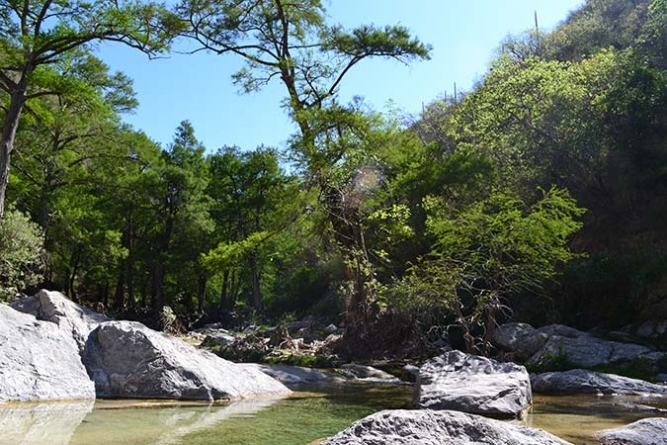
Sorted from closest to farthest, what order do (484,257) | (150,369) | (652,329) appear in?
(150,369)
(484,257)
(652,329)

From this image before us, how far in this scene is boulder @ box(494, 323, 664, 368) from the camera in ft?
40.3

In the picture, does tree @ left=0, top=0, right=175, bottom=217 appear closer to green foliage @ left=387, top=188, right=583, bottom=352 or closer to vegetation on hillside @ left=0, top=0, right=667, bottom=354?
vegetation on hillside @ left=0, top=0, right=667, bottom=354

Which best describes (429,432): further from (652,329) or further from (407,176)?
(407,176)

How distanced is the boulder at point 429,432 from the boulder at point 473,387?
8.58ft

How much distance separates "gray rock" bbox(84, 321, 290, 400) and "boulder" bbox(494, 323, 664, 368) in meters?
6.92

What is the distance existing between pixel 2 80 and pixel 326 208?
8.44m

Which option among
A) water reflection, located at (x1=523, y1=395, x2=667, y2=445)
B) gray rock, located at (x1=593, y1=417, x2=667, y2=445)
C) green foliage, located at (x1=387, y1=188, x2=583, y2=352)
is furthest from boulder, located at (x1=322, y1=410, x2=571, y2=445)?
green foliage, located at (x1=387, y1=188, x2=583, y2=352)

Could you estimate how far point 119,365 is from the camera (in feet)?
27.0

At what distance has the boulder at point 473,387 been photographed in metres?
6.94

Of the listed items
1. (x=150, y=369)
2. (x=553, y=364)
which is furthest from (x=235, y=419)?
(x=553, y=364)

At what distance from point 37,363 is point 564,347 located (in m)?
10.4

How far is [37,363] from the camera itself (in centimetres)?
757

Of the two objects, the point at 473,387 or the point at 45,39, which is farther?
the point at 45,39

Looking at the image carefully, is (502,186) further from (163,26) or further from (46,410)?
(46,410)
